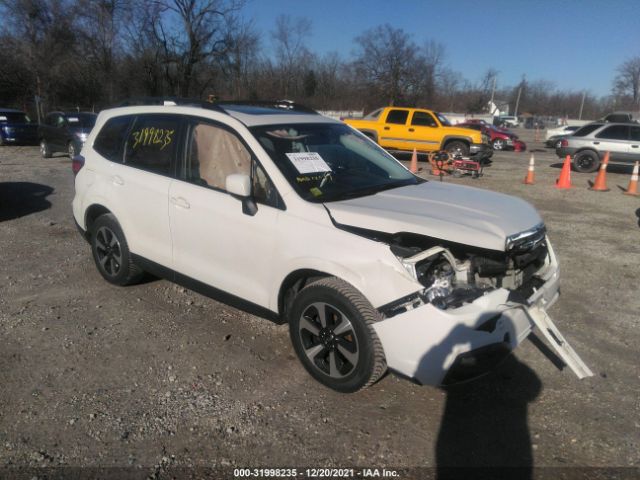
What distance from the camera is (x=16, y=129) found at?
736 inches

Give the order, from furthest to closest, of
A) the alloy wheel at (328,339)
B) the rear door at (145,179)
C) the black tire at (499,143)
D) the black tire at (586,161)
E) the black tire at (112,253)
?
the black tire at (499,143) → the black tire at (586,161) → the black tire at (112,253) → the rear door at (145,179) → the alloy wheel at (328,339)

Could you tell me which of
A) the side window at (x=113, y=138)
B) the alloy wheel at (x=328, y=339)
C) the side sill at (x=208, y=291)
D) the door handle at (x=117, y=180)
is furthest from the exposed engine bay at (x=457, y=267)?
the side window at (x=113, y=138)

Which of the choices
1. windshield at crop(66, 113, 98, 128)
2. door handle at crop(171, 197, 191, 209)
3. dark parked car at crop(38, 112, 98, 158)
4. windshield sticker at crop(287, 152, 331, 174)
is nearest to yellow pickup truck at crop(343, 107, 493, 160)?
windshield at crop(66, 113, 98, 128)

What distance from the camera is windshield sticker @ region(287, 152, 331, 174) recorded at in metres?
3.46

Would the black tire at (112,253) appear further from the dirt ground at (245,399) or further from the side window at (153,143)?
the side window at (153,143)

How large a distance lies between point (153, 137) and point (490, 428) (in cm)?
350

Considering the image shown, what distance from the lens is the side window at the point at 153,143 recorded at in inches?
158

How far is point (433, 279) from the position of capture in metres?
2.88

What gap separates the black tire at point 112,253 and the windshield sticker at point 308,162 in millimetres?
1986

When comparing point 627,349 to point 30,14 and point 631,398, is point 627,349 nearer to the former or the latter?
point 631,398

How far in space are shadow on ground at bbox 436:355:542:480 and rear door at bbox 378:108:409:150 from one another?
1438 centimetres

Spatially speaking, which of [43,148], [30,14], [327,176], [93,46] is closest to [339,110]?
[93,46]

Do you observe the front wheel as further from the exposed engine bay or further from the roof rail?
the exposed engine bay

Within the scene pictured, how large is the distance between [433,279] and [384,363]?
1.94ft
